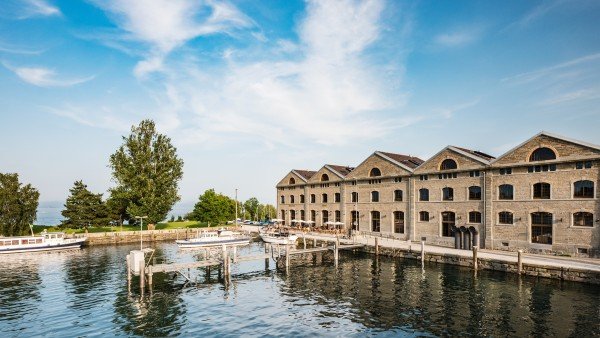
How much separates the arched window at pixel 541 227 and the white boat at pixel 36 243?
2458 inches

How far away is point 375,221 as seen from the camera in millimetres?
56719

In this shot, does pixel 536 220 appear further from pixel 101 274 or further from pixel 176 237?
pixel 176 237

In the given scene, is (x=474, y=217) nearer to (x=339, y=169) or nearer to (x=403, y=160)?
(x=403, y=160)

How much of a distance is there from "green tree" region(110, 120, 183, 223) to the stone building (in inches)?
1305

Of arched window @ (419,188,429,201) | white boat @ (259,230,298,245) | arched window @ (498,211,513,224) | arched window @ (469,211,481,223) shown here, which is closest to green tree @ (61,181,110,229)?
white boat @ (259,230,298,245)

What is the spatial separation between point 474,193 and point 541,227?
8.05 metres

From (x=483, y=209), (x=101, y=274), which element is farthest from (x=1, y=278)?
(x=483, y=209)

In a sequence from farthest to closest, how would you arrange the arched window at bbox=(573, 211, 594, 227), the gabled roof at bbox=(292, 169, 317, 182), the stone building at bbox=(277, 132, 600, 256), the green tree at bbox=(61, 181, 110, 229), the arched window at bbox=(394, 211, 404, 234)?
the gabled roof at bbox=(292, 169, 317, 182), the green tree at bbox=(61, 181, 110, 229), the arched window at bbox=(394, 211, 404, 234), the stone building at bbox=(277, 132, 600, 256), the arched window at bbox=(573, 211, 594, 227)

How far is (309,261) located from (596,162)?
32155mm

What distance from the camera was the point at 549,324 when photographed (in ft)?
72.2

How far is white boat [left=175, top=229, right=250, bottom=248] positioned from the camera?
177 ft

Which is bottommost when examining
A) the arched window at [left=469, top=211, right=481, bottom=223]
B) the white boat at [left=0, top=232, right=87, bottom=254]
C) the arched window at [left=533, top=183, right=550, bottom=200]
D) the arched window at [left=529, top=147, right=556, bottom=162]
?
the white boat at [left=0, top=232, right=87, bottom=254]

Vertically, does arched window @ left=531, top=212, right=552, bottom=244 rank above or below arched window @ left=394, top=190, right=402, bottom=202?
below

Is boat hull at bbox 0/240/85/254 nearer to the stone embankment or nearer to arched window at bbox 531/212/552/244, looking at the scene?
the stone embankment
